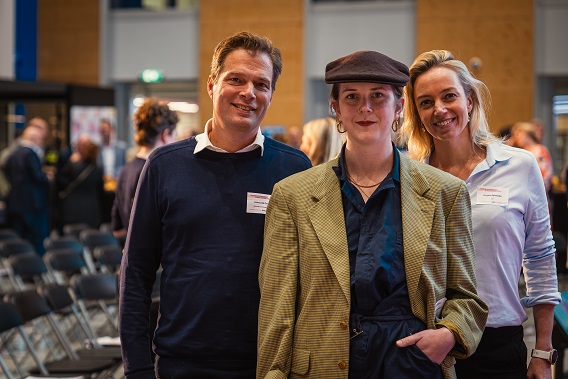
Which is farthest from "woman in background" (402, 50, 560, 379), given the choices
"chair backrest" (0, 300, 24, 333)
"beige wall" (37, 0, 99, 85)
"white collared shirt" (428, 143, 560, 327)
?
"beige wall" (37, 0, 99, 85)

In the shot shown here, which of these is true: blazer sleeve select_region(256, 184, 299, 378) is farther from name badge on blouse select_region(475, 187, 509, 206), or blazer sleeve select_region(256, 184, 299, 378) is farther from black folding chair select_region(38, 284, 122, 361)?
black folding chair select_region(38, 284, 122, 361)

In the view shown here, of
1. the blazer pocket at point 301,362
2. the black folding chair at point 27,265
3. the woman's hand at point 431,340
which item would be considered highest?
the woman's hand at point 431,340

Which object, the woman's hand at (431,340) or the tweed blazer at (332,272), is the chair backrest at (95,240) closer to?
the tweed blazer at (332,272)

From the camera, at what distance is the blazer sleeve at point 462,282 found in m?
2.24

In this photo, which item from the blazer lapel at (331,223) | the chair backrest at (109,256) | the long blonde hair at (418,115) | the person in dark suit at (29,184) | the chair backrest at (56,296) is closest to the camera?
the blazer lapel at (331,223)

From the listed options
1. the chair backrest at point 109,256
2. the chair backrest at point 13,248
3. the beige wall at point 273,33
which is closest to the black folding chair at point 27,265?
the chair backrest at point 109,256

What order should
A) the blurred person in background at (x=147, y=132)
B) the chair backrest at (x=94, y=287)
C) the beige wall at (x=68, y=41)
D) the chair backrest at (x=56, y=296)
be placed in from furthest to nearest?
the beige wall at (x=68, y=41)
the chair backrest at (x=94, y=287)
the chair backrest at (x=56, y=296)
the blurred person in background at (x=147, y=132)

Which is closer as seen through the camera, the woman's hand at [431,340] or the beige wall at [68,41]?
the woman's hand at [431,340]

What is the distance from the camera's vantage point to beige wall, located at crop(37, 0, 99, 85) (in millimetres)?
17750

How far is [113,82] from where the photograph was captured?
17844 mm

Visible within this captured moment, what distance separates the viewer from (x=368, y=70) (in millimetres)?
2244

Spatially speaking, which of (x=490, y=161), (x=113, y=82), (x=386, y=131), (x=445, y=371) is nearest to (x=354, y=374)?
(x=445, y=371)

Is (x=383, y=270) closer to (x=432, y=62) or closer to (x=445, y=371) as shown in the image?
(x=445, y=371)

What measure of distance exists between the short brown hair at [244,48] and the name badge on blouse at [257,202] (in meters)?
0.36
